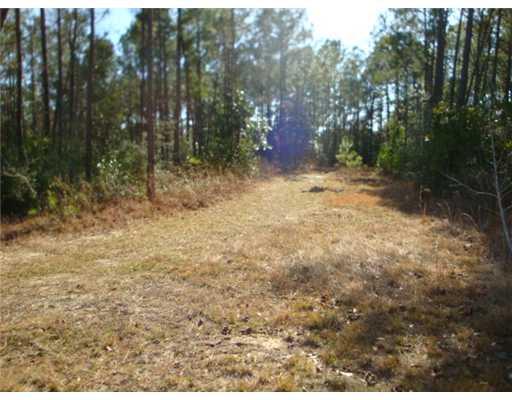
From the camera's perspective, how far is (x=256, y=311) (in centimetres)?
400

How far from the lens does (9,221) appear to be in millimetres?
8797

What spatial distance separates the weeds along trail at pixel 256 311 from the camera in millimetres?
2891

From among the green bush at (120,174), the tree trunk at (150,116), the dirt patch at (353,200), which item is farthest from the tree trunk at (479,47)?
the green bush at (120,174)

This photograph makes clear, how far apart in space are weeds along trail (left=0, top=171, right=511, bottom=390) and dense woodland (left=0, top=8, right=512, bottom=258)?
4.26 ft

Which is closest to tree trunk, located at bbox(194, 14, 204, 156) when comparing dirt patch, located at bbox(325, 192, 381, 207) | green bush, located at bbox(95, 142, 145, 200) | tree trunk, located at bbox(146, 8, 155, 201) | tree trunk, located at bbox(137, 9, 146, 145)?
tree trunk, located at bbox(137, 9, 146, 145)

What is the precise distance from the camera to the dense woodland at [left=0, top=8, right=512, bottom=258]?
925 cm

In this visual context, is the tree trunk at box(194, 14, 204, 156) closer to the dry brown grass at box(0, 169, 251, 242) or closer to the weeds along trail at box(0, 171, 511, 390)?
the dry brown grass at box(0, 169, 251, 242)

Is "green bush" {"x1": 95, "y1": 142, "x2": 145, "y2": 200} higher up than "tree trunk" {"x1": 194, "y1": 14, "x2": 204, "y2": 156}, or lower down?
lower down

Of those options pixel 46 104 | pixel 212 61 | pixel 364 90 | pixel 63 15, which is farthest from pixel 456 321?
pixel 364 90

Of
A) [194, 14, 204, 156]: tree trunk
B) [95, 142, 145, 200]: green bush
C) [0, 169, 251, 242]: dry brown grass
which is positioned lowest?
[0, 169, 251, 242]: dry brown grass

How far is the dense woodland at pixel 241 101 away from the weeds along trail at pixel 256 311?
4.26ft

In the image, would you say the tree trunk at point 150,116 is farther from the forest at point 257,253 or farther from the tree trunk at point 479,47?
the tree trunk at point 479,47

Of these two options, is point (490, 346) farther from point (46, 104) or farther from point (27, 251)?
point (46, 104)

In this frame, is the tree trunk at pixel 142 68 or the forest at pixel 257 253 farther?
the tree trunk at pixel 142 68
